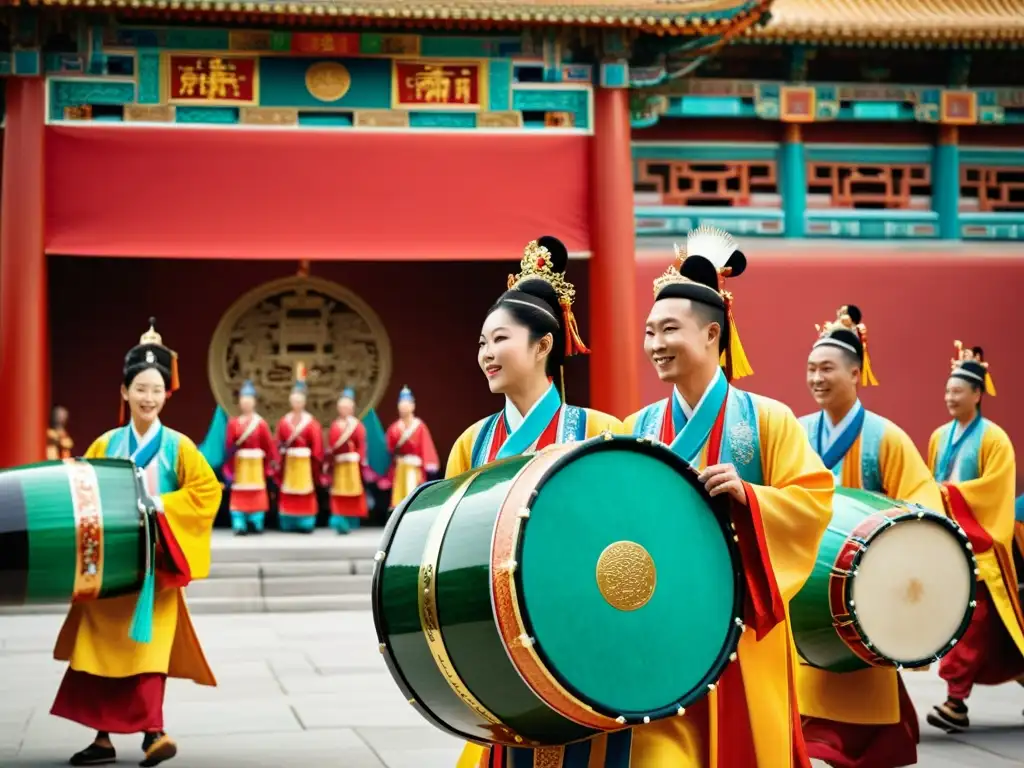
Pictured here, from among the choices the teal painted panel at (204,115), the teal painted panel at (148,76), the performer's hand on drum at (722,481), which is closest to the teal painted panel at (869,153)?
the teal painted panel at (204,115)

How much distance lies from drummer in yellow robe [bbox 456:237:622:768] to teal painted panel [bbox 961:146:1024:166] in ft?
35.5

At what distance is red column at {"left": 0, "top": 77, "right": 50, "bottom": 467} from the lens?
1105cm

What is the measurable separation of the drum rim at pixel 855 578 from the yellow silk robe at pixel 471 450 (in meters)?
1.32

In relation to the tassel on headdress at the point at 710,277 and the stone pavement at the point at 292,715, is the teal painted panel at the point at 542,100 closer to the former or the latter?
the stone pavement at the point at 292,715

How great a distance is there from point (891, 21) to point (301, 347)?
253 inches

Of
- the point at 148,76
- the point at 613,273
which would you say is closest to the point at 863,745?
the point at 613,273

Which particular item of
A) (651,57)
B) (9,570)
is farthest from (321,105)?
(9,570)

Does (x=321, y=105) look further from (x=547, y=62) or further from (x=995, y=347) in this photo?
(x=995, y=347)

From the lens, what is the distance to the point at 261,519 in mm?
12836

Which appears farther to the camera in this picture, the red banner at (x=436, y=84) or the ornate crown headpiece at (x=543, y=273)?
the red banner at (x=436, y=84)

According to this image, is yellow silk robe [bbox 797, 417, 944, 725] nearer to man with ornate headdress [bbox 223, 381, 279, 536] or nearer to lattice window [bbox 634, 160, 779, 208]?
lattice window [bbox 634, 160, 779, 208]

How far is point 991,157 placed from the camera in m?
13.6

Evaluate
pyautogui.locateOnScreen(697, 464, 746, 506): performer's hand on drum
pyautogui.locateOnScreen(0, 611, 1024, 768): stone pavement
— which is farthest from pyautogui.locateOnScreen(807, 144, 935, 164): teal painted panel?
pyautogui.locateOnScreen(697, 464, 746, 506): performer's hand on drum

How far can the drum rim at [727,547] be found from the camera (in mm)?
2756
